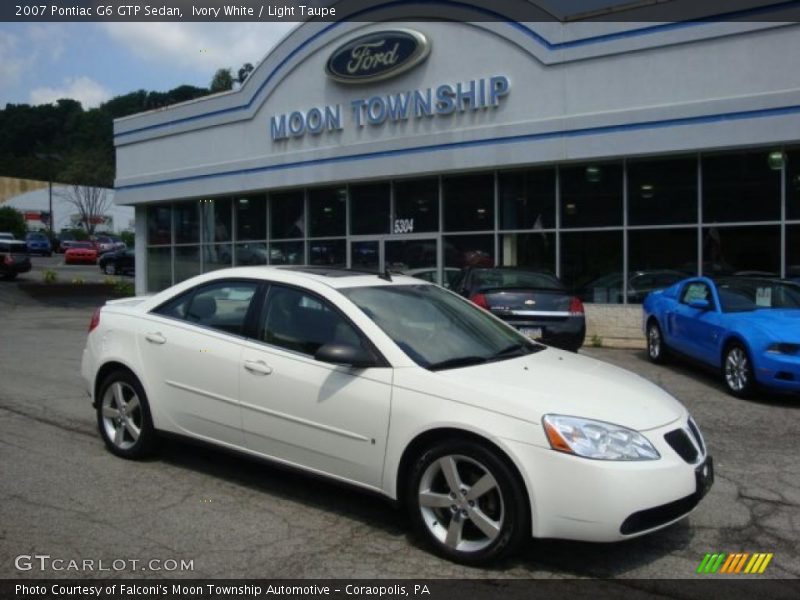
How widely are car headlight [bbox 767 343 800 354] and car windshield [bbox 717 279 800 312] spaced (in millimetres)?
1148

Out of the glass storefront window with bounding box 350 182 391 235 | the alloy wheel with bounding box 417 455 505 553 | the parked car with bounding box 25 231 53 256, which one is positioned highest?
the parked car with bounding box 25 231 53 256

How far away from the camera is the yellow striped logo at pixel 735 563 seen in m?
4.01

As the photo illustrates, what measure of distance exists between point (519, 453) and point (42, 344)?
11.4 m

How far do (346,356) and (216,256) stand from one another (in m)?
18.2

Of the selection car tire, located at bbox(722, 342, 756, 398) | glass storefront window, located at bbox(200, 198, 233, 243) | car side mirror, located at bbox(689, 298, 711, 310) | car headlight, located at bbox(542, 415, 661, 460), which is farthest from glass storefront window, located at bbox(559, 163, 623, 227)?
car headlight, located at bbox(542, 415, 661, 460)

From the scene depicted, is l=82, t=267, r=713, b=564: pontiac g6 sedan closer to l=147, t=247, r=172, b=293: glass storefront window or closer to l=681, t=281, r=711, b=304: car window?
l=681, t=281, r=711, b=304: car window

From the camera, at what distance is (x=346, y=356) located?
434cm

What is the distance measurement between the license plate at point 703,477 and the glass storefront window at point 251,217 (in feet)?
56.3

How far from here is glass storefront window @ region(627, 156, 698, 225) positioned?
1370 centimetres

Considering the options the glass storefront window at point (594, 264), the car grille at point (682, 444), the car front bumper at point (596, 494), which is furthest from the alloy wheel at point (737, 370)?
the glass storefront window at point (594, 264)

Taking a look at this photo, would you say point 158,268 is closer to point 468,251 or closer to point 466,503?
point 468,251

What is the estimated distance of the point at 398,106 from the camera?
16.7 meters

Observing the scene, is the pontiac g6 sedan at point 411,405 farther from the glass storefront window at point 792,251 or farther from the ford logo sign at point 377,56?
the ford logo sign at point 377,56
